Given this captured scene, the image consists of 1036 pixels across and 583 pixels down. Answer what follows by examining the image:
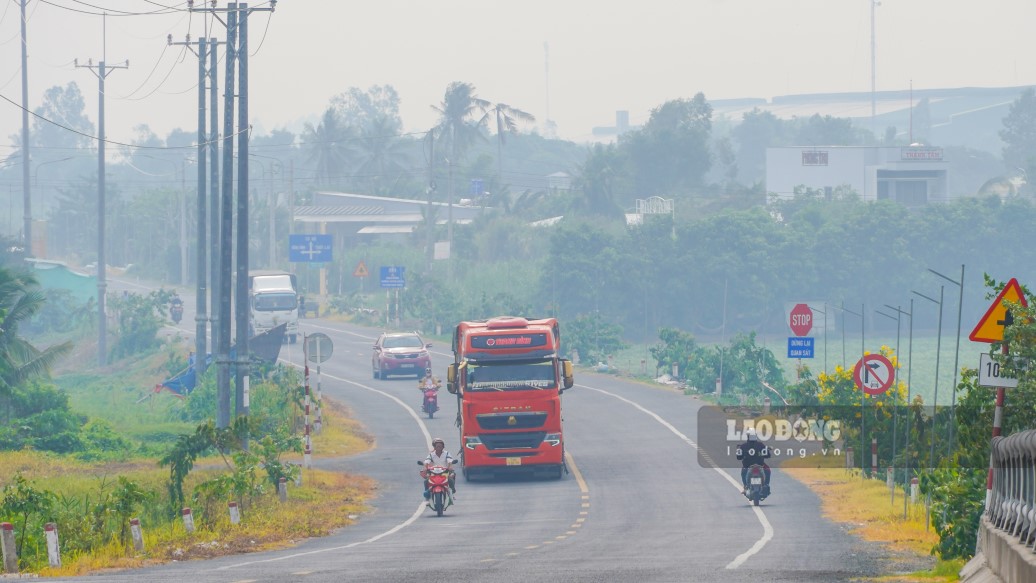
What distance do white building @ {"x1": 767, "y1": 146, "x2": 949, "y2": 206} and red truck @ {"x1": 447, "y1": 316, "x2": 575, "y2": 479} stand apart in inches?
3024

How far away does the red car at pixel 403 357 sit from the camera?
5625 centimetres

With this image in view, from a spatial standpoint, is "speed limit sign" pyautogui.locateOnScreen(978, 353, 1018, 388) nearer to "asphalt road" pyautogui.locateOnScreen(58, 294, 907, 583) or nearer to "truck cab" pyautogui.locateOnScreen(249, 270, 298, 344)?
"asphalt road" pyautogui.locateOnScreen(58, 294, 907, 583)

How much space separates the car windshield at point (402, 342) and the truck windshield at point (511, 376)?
25473 mm

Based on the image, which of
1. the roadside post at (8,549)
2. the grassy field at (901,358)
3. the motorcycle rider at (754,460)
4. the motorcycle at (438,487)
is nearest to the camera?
the roadside post at (8,549)

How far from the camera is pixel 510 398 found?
102ft

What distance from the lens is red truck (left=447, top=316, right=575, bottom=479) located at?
3097 centimetres

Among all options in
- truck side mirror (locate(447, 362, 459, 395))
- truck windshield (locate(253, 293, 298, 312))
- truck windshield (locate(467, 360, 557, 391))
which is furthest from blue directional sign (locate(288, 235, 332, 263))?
truck windshield (locate(467, 360, 557, 391))

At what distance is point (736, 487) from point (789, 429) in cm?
762

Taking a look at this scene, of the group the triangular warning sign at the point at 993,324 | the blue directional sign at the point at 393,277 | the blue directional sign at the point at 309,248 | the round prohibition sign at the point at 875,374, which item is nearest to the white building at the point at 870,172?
the blue directional sign at the point at 309,248

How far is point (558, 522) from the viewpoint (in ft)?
81.4

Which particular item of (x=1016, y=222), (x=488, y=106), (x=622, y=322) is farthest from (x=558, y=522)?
(x=488, y=106)

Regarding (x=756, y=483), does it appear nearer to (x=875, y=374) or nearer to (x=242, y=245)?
(x=875, y=374)

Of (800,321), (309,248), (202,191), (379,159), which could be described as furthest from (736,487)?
(379,159)

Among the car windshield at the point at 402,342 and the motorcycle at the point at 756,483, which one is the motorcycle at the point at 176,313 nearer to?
the car windshield at the point at 402,342
